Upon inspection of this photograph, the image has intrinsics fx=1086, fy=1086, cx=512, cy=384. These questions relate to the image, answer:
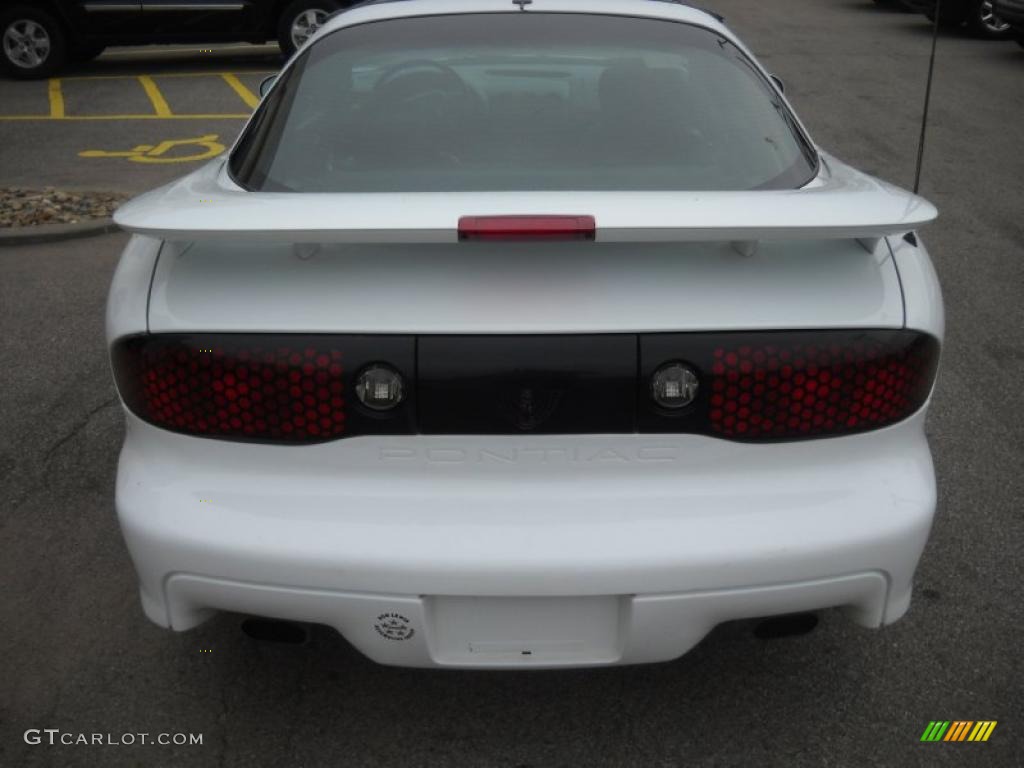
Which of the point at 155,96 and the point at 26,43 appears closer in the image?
the point at 155,96

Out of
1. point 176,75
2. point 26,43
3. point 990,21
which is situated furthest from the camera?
point 990,21

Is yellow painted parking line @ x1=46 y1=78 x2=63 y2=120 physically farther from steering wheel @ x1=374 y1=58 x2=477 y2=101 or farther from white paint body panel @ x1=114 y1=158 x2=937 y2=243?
white paint body panel @ x1=114 y1=158 x2=937 y2=243

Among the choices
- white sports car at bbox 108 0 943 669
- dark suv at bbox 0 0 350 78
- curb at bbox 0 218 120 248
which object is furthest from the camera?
dark suv at bbox 0 0 350 78

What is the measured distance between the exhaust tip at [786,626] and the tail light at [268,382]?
2.85 feet

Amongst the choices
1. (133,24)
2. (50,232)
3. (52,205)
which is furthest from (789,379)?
(133,24)

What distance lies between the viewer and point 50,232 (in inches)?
250

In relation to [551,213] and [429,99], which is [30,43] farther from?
[551,213]

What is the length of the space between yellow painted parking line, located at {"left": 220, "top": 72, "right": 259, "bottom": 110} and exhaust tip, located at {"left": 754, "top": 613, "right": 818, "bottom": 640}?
30.7 ft

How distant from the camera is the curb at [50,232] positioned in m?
6.30

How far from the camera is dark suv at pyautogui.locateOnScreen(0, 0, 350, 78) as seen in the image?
11445mm

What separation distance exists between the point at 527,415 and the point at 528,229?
37cm

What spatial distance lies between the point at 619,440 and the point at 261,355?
71 centimetres

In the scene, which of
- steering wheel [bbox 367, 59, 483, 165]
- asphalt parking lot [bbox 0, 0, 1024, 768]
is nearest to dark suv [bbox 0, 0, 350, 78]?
asphalt parking lot [bbox 0, 0, 1024, 768]

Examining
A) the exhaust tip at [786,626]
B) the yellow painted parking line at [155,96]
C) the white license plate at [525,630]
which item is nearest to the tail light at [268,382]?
the white license plate at [525,630]
